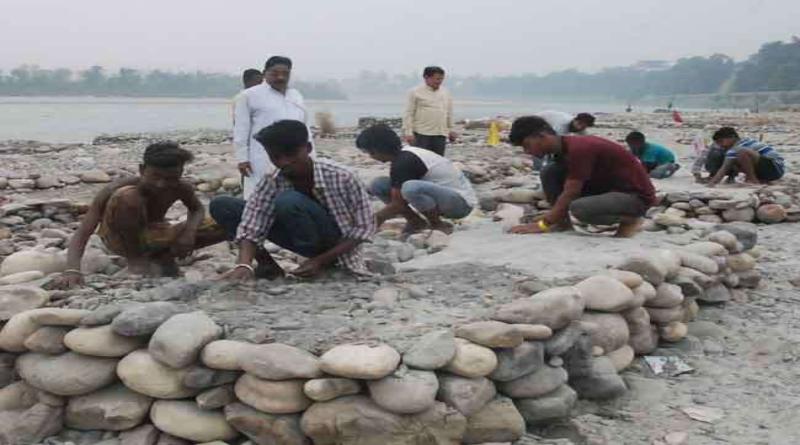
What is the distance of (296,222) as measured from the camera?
3789 mm

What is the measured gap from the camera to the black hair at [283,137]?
3664 mm

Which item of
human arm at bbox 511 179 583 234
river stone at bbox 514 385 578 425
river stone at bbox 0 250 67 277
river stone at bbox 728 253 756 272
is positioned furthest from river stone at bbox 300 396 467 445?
river stone at bbox 728 253 756 272

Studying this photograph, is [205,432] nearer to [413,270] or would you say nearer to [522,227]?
[413,270]

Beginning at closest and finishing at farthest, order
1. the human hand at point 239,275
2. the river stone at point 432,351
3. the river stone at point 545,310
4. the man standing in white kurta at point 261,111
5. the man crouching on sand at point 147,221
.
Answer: the river stone at point 432,351 → the river stone at point 545,310 → the human hand at point 239,275 → the man crouching on sand at point 147,221 → the man standing in white kurta at point 261,111

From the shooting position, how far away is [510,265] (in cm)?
430

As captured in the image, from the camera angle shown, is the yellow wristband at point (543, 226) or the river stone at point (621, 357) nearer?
the river stone at point (621, 357)

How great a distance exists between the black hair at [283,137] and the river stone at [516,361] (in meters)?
1.45

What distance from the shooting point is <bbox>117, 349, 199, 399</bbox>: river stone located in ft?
9.30

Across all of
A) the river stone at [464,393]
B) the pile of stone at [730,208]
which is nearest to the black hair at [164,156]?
the river stone at [464,393]

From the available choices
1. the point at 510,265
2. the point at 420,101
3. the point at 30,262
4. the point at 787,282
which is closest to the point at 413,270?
the point at 510,265

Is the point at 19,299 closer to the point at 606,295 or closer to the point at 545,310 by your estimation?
the point at 545,310

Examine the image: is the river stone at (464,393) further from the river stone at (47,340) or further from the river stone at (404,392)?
the river stone at (47,340)

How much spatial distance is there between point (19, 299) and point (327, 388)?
1.52 meters

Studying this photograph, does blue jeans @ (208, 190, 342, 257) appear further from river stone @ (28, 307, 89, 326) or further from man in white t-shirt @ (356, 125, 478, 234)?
man in white t-shirt @ (356, 125, 478, 234)
